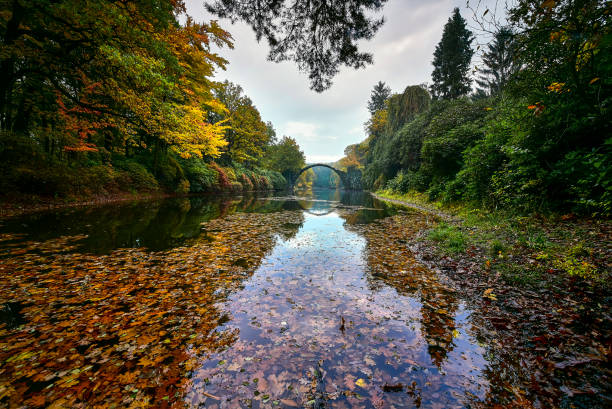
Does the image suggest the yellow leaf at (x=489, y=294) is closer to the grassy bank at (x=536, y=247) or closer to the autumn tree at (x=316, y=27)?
the grassy bank at (x=536, y=247)

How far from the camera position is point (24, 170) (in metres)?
8.84

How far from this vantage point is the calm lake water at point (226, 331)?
1.98m

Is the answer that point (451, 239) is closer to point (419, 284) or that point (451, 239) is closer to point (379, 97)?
point (419, 284)

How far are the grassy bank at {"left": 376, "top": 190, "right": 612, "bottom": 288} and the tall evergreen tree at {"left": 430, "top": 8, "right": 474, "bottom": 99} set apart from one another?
23061 millimetres

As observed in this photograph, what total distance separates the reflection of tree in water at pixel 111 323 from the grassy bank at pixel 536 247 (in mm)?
5057

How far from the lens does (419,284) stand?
169 inches

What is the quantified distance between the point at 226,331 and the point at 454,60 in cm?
3184

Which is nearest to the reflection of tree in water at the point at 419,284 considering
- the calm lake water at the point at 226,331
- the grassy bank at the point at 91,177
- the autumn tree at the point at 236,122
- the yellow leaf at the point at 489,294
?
the calm lake water at the point at 226,331

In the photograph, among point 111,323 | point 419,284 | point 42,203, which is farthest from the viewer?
point 42,203

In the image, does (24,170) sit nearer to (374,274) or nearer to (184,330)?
(184,330)

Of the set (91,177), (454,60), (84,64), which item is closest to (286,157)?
(454,60)

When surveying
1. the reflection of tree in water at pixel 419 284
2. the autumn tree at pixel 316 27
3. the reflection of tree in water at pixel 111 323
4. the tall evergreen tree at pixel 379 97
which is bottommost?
the reflection of tree in water at pixel 419 284

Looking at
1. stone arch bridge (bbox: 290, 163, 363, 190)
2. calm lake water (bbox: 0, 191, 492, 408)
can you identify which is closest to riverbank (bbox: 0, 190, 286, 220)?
calm lake water (bbox: 0, 191, 492, 408)

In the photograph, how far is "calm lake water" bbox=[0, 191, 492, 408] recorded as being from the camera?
1.98m
